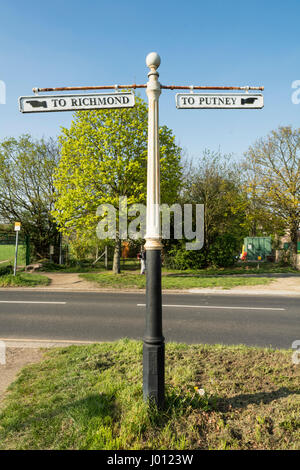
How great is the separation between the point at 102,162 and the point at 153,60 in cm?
1205

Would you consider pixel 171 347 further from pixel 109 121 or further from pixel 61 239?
pixel 61 239

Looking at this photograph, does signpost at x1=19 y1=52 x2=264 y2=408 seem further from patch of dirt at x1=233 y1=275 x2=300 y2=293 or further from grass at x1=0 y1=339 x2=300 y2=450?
patch of dirt at x1=233 y1=275 x2=300 y2=293

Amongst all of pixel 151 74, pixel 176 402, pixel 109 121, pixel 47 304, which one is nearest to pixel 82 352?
pixel 176 402

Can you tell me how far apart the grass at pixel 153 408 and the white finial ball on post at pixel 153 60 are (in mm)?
3826

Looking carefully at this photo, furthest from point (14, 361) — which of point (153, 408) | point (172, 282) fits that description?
point (172, 282)

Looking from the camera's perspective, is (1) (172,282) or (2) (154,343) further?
(1) (172,282)

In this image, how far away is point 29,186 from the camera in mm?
23453

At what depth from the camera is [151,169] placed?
3.46 metres

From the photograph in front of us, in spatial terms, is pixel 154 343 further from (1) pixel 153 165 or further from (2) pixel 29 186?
(2) pixel 29 186

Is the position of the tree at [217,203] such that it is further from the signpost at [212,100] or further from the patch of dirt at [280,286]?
the signpost at [212,100]

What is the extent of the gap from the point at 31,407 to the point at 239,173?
23.4 meters

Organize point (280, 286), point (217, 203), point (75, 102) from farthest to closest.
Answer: point (217, 203) → point (280, 286) → point (75, 102)

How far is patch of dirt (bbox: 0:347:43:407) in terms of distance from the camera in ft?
14.9

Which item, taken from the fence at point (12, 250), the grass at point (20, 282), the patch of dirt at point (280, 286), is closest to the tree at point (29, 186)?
the fence at point (12, 250)
